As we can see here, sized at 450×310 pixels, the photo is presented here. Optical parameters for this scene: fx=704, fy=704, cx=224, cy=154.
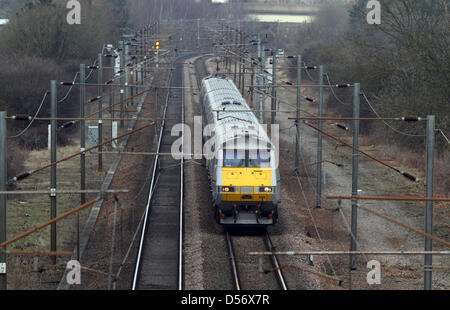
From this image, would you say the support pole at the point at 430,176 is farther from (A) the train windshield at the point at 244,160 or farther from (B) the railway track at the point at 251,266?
(A) the train windshield at the point at 244,160

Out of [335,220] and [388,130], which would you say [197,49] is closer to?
[388,130]

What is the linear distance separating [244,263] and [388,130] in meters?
19.1

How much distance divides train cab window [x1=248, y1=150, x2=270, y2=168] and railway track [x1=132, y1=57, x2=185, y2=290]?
3150 millimetres

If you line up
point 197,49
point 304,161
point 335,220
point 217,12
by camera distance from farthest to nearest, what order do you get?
1. point 217,12
2. point 197,49
3. point 304,161
4. point 335,220

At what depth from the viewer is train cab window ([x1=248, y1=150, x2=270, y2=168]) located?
20906mm

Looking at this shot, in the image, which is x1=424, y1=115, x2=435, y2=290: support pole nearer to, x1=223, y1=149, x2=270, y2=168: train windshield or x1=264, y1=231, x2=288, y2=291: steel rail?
x1=264, y1=231, x2=288, y2=291: steel rail

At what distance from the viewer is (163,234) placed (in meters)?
21.9

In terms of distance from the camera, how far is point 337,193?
2816 cm

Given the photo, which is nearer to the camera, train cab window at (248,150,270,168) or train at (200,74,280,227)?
train at (200,74,280,227)

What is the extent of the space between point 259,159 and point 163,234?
3876mm

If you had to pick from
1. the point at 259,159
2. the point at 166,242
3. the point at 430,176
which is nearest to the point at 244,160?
the point at 259,159

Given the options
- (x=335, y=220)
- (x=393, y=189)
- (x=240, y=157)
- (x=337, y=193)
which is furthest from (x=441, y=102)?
(x=240, y=157)

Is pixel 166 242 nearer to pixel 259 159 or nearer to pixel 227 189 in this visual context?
pixel 227 189

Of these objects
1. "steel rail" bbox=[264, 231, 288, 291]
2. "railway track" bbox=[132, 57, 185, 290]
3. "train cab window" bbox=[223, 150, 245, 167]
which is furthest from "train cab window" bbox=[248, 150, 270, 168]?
"railway track" bbox=[132, 57, 185, 290]
